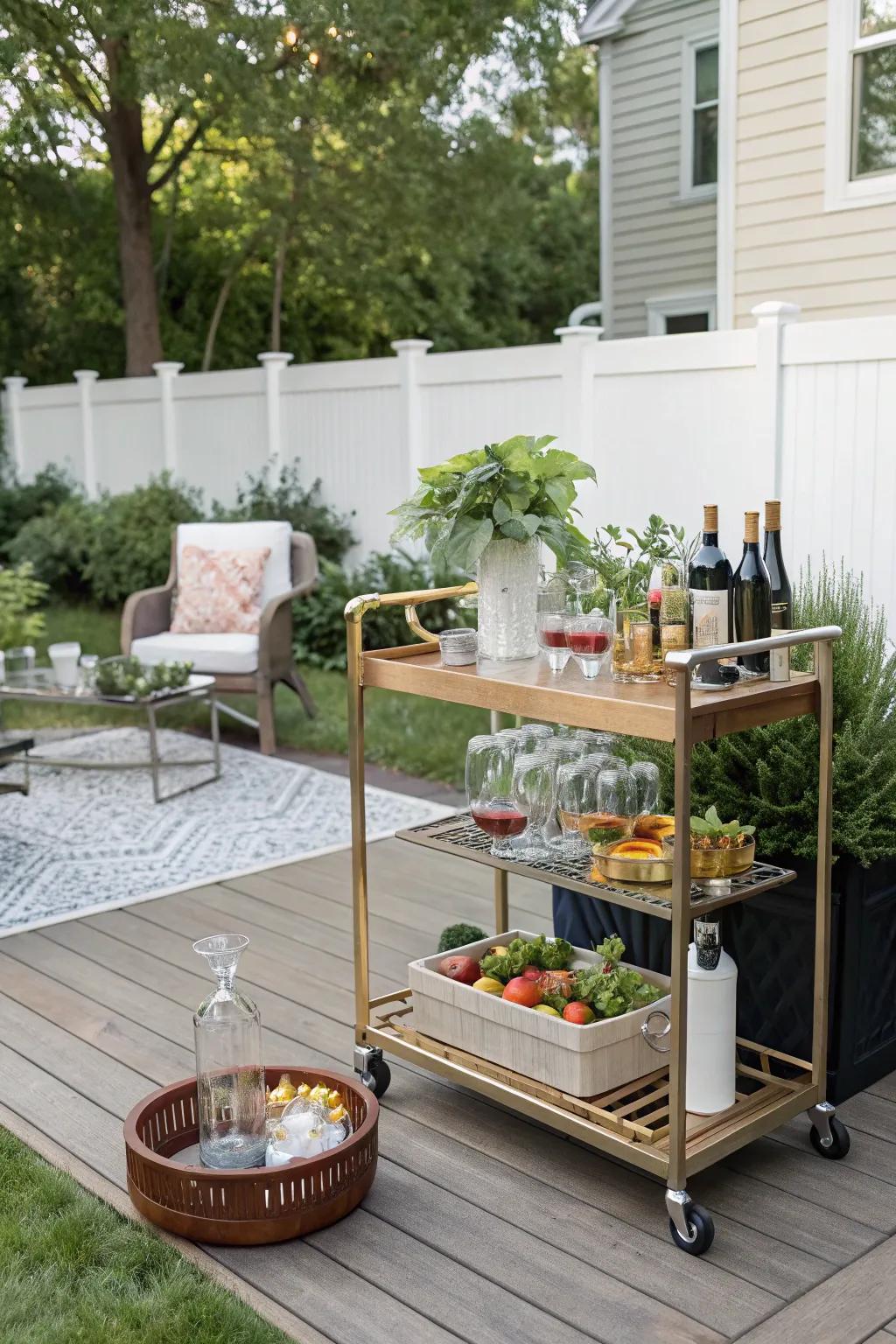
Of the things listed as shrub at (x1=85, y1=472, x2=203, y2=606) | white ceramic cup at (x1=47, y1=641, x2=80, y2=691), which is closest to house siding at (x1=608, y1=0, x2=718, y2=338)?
shrub at (x1=85, y1=472, x2=203, y2=606)

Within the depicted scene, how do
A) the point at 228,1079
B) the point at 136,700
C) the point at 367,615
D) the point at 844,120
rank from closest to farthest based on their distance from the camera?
the point at 228,1079
the point at 136,700
the point at 844,120
the point at 367,615

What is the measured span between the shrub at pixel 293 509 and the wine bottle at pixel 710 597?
5.93 meters

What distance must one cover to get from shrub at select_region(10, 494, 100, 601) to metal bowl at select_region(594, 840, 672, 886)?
25.4 ft

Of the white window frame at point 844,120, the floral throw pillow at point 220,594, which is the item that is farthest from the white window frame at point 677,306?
the floral throw pillow at point 220,594

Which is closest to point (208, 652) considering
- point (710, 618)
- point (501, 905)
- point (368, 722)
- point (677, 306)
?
point (368, 722)

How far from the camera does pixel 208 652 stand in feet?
19.9

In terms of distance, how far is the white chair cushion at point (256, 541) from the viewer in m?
6.54

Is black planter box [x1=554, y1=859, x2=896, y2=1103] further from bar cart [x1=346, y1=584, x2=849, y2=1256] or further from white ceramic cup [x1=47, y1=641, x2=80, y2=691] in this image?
white ceramic cup [x1=47, y1=641, x2=80, y2=691]

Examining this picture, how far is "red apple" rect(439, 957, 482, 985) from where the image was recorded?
2859 mm

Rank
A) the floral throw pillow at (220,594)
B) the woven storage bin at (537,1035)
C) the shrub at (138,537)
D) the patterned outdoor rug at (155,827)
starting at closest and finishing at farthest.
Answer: the woven storage bin at (537,1035) < the patterned outdoor rug at (155,827) < the floral throw pillow at (220,594) < the shrub at (138,537)

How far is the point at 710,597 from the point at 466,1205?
1192 millimetres

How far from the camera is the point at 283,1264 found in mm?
2326

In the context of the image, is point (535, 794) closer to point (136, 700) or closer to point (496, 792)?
point (496, 792)

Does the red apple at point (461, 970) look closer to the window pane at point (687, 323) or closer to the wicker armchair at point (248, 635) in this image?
the wicker armchair at point (248, 635)
